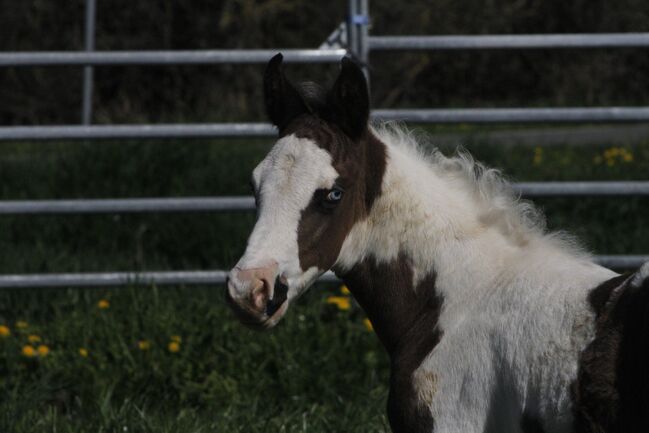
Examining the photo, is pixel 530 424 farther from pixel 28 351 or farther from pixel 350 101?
pixel 28 351

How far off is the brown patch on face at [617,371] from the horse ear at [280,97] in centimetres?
115

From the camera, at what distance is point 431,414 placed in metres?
3.28

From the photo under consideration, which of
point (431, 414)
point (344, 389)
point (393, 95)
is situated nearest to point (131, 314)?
point (344, 389)

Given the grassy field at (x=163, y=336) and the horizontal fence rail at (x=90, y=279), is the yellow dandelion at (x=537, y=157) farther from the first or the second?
the horizontal fence rail at (x=90, y=279)

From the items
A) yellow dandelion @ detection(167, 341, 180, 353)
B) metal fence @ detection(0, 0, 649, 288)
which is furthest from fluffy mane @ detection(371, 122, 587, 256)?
yellow dandelion @ detection(167, 341, 180, 353)

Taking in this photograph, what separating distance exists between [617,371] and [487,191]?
857 millimetres

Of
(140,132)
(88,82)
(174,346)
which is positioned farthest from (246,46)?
(174,346)

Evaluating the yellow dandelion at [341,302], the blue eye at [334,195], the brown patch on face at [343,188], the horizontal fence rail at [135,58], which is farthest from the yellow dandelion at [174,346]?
the blue eye at [334,195]

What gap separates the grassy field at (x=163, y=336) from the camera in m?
4.90

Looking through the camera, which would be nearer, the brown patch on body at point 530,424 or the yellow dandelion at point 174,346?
the brown patch on body at point 530,424

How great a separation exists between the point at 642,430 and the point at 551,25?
39.4 ft

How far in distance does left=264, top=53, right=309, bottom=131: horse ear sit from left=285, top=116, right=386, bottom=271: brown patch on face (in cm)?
7

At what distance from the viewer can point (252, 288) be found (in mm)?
3156

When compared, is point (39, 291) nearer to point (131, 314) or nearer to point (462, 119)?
point (131, 314)
